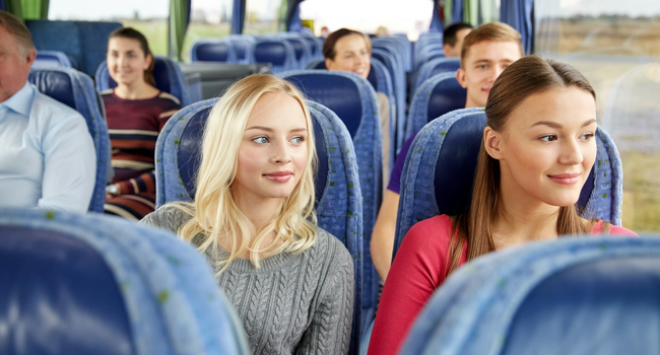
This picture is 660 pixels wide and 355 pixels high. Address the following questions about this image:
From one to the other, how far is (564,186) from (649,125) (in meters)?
1.70

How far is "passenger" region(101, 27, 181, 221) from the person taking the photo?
8.02ft

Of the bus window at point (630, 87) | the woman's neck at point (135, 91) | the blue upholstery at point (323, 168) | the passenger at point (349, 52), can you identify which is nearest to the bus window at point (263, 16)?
the passenger at point (349, 52)

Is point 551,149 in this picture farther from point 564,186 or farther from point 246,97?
point 246,97

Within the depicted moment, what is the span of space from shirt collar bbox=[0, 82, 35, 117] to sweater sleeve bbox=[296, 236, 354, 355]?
3.96 feet

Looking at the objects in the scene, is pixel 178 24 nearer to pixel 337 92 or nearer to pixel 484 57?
pixel 337 92

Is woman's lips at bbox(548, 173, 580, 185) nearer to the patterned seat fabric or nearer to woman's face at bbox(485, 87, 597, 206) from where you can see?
woman's face at bbox(485, 87, 597, 206)

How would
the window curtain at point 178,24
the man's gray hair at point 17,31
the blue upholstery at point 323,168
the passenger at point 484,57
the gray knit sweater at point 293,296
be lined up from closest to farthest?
the gray knit sweater at point 293,296 < the blue upholstery at point 323,168 < the man's gray hair at point 17,31 < the passenger at point 484,57 < the window curtain at point 178,24

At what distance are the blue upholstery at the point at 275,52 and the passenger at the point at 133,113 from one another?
4270 millimetres

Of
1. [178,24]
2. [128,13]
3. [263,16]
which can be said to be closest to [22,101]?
[128,13]

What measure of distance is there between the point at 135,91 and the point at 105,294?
8.61ft

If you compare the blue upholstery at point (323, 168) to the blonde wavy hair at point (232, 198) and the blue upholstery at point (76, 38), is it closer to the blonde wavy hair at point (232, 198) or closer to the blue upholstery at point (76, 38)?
the blonde wavy hair at point (232, 198)

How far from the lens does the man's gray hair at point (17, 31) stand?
68.3 inches

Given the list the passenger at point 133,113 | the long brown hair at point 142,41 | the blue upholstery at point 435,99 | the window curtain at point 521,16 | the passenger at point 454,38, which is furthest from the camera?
the window curtain at point 521,16

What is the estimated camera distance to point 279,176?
1046mm
